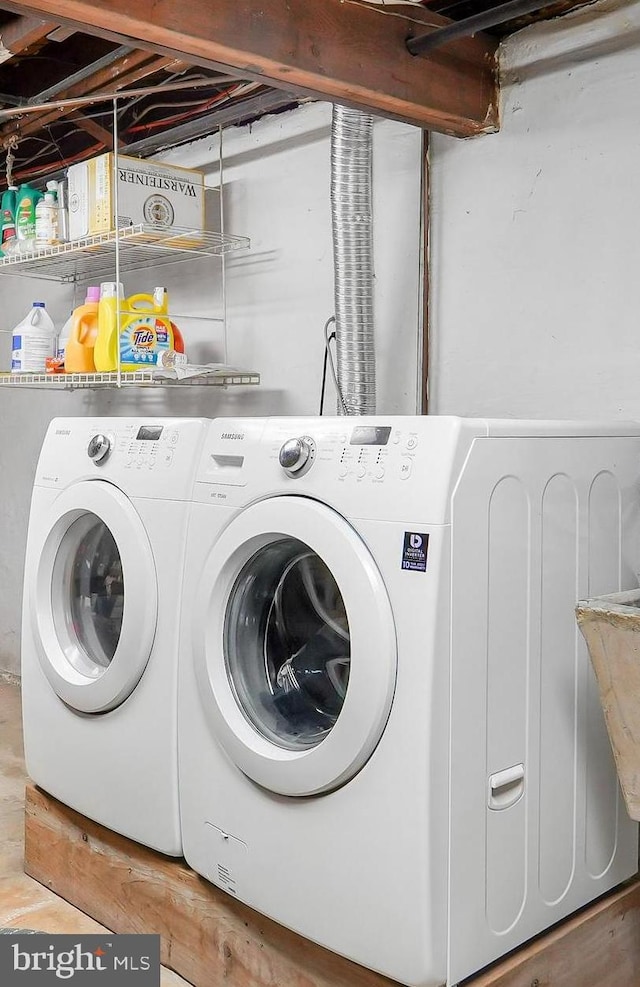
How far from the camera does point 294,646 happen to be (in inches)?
76.2

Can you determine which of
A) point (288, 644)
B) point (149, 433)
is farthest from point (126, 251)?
point (288, 644)

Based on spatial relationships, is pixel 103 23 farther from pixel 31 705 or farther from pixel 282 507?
pixel 31 705

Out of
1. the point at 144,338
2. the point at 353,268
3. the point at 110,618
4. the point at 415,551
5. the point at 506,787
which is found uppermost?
the point at 353,268

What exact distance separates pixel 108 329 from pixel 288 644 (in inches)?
56.2

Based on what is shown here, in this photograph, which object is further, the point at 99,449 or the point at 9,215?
the point at 9,215

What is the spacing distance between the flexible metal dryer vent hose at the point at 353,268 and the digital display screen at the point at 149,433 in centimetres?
53

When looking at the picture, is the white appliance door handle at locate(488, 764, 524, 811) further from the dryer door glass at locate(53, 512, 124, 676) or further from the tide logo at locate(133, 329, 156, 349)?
the tide logo at locate(133, 329, 156, 349)

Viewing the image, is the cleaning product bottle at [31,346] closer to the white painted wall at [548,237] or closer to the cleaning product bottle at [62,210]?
the cleaning product bottle at [62,210]

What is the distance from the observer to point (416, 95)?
7.22ft

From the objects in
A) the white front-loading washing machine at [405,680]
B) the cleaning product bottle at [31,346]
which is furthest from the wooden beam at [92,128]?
the white front-loading washing machine at [405,680]

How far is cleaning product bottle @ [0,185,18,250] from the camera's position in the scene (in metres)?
3.38

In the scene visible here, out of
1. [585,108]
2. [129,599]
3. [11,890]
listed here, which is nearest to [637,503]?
[585,108]

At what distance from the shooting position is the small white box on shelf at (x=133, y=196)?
2.95 metres

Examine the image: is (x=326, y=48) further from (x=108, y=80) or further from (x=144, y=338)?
(x=144, y=338)
